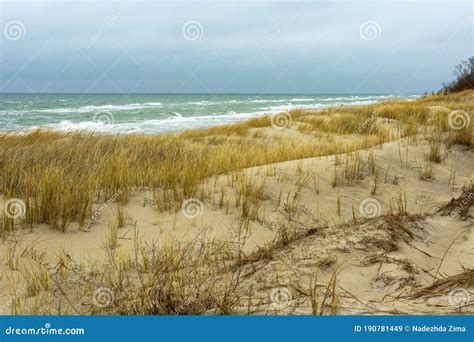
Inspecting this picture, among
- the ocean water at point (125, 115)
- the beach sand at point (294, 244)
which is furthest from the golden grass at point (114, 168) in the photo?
the ocean water at point (125, 115)

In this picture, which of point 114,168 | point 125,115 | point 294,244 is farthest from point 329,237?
point 125,115

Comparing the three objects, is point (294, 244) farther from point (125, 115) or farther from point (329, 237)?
point (125, 115)

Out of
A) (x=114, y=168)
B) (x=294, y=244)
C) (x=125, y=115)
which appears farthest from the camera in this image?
(x=125, y=115)

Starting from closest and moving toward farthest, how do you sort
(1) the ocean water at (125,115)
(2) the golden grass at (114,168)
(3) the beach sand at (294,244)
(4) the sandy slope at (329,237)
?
1. (3) the beach sand at (294,244)
2. (4) the sandy slope at (329,237)
3. (2) the golden grass at (114,168)
4. (1) the ocean water at (125,115)

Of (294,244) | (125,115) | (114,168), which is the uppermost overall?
(125,115)

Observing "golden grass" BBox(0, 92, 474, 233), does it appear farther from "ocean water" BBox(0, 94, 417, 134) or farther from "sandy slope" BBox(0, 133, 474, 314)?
"ocean water" BBox(0, 94, 417, 134)

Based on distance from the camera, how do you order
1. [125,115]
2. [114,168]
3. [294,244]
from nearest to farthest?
[294,244]
[114,168]
[125,115]

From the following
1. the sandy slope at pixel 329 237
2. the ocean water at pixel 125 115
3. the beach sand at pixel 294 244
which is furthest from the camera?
the ocean water at pixel 125 115

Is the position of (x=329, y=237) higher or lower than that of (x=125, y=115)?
lower

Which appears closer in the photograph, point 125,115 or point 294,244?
point 294,244

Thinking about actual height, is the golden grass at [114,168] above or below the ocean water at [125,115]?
below

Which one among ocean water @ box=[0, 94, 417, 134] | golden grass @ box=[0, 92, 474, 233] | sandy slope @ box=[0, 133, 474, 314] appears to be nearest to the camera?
sandy slope @ box=[0, 133, 474, 314]

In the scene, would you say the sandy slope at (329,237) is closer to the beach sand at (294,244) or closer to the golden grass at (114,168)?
the beach sand at (294,244)

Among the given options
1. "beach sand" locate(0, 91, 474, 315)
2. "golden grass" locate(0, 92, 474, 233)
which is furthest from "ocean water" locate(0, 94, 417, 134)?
"beach sand" locate(0, 91, 474, 315)
